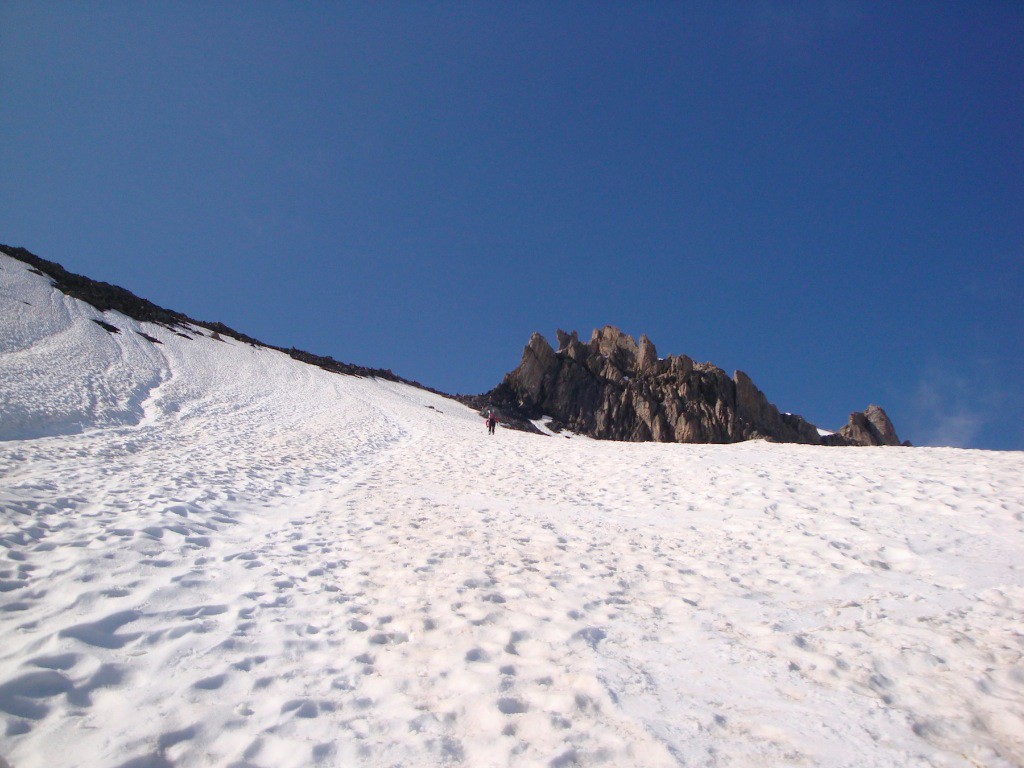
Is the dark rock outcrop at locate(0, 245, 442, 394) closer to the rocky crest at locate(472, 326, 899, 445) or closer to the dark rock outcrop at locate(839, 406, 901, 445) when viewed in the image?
the rocky crest at locate(472, 326, 899, 445)

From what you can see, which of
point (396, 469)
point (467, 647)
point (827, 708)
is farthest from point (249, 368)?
point (827, 708)

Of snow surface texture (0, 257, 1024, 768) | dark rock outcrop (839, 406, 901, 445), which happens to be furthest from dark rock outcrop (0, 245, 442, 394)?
dark rock outcrop (839, 406, 901, 445)

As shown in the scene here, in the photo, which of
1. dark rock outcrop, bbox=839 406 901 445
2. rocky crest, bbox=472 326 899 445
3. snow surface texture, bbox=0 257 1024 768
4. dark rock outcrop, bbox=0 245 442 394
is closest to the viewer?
snow surface texture, bbox=0 257 1024 768

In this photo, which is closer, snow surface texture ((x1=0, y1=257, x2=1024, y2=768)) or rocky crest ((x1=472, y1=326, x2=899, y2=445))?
snow surface texture ((x1=0, y1=257, x2=1024, y2=768))

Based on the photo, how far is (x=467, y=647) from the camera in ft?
16.4

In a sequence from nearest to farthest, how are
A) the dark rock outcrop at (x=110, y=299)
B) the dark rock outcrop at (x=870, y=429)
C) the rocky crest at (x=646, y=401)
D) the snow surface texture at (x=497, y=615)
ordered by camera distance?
the snow surface texture at (x=497, y=615) < the dark rock outcrop at (x=110, y=299) < the rocky crest at (x=646, y=401) < the dark rock outcrop at (x=870, y=429)

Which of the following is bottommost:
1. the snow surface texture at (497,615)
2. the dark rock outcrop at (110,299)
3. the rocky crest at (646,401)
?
the snow surface texture at (497,615)

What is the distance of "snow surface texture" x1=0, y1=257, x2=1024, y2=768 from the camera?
361 centimetres

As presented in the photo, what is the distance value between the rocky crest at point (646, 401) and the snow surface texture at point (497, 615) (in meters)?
52.3

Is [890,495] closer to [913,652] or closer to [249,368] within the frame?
[913,652]

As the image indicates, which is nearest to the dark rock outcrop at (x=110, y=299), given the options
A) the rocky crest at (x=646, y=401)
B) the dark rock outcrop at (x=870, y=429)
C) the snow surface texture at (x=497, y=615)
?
the rocky crest at (x=646, y=401)

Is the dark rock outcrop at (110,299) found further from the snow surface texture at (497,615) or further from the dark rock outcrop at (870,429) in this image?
the dark rock outcrop at (870,429)

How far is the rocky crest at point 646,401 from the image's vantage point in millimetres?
69312

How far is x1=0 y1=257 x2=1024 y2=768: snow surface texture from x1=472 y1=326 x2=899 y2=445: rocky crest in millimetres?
52330
